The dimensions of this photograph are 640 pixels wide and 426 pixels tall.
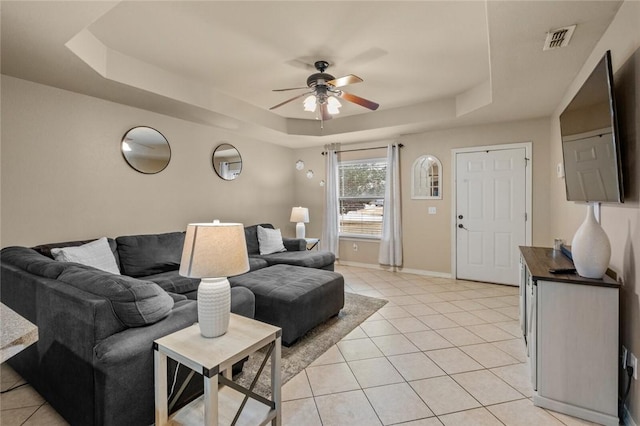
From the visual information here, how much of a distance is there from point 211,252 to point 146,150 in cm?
283

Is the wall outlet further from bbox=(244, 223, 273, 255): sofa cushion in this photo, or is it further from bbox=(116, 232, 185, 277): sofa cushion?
bbox=(244, 223, 273, 255): sofa cushion

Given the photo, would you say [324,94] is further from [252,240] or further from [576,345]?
[576,345]

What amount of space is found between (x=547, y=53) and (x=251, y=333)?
290 cm

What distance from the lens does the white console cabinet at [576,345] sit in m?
1.65

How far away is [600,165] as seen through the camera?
178 centimetres

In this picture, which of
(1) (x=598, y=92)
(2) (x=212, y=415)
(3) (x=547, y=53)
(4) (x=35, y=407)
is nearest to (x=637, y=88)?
(1) (x=598, y=92)

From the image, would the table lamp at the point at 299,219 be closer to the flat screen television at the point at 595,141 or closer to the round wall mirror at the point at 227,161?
the round wall mirror at the point at 227,161

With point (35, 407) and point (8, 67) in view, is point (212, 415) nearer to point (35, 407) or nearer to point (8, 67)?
point (35, 407)

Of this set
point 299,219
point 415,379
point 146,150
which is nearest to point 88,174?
point 146,150

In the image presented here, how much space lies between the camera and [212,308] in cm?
149

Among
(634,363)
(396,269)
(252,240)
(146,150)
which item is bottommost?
(396,269)

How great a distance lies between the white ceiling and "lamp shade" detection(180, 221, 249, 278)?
4.77 feet

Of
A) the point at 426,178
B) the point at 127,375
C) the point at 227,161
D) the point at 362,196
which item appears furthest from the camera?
the point at 362,196

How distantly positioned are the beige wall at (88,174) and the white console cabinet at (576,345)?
3933mm
